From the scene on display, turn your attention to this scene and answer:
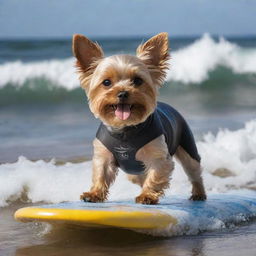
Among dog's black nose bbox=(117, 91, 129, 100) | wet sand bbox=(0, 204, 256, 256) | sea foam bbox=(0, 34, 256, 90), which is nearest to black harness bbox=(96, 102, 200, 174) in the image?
dog's black nose bbox=(117, 91, 129, 100)

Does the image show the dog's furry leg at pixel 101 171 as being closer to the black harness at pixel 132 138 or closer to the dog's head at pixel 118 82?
the black harness at pixel 132 138

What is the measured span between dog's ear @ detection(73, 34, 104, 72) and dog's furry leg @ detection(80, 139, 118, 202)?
560 mm

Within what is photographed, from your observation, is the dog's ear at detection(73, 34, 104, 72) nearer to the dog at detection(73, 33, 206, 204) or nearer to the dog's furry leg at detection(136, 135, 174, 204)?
the dog at detection(73, 33, 206, 204)

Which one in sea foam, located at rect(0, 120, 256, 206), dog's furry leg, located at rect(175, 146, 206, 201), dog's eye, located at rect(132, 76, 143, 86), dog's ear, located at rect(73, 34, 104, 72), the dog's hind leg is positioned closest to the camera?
dog's eye, located at rect(132, 76, 143, 86)

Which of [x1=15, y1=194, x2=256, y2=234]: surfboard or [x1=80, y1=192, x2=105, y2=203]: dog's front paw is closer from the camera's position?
[x1=15, y1=194, x2=256, y2=234]: surfboard

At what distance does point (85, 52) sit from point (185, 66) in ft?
58.0

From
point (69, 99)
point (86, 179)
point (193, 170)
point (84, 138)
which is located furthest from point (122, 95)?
point (69, 99)

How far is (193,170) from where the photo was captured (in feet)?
20.8

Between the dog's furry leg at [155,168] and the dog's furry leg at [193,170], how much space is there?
79 centimetres

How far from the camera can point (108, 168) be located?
5504 millimetres

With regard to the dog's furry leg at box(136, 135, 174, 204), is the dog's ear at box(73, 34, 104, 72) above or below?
above

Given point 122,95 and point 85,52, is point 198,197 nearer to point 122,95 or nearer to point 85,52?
point 122,95

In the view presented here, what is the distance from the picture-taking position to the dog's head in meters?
5.18

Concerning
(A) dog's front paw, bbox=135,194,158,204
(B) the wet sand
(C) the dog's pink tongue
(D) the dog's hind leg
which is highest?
(C) the dog's pink tongue
